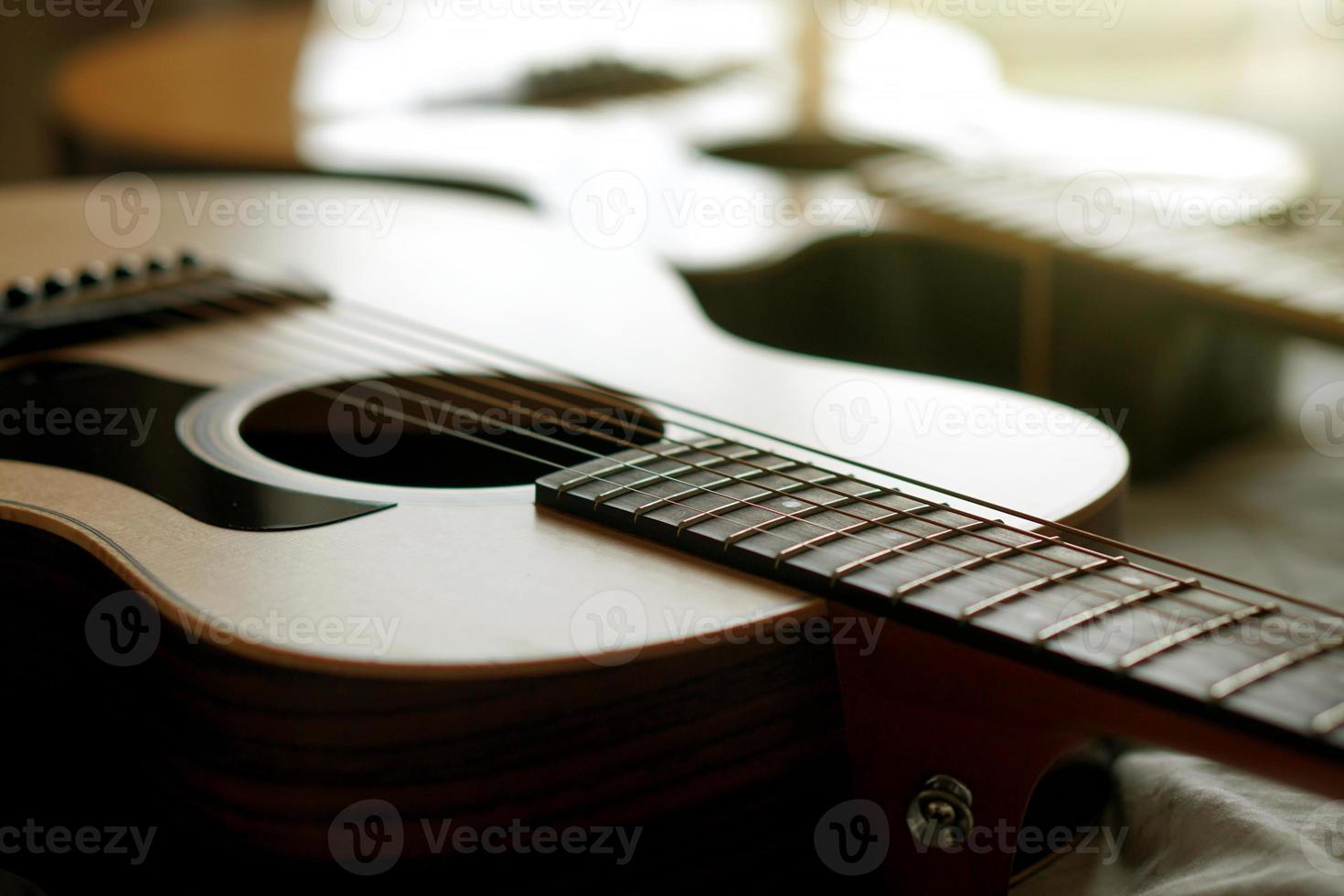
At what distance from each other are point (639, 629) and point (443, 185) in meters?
0.80

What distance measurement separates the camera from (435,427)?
0.63 m

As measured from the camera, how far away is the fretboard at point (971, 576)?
15.4 inches

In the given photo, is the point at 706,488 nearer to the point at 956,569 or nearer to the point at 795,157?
the point at 956,569

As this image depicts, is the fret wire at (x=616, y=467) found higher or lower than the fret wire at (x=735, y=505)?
higher

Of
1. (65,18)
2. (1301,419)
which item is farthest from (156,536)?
(65,18)

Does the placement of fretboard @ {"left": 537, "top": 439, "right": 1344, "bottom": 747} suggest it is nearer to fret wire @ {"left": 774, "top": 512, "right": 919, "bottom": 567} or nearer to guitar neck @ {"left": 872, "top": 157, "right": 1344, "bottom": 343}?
fret wire @ {"left": 774, "top": 512, "right": 919, "bottom": 567}

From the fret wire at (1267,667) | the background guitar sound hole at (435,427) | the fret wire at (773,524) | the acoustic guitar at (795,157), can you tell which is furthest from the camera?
the acoustic guitar at (795,157)

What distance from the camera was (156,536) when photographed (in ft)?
1.69

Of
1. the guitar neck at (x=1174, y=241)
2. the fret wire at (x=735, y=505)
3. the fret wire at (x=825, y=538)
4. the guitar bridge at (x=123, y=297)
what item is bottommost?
the fret wire at (x=825, y=538)

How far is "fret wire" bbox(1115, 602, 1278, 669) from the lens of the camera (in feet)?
1.31

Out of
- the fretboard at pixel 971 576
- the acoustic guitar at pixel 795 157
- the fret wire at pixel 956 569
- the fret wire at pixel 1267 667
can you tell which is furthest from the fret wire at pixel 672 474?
the acoustic guitar at pixel 795 157

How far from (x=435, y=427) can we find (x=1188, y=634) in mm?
368

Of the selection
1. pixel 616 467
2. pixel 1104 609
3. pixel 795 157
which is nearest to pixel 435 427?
pixel 616 467

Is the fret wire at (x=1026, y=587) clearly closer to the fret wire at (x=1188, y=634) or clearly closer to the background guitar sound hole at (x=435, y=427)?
the fret wire at (x=1188, y=634)
